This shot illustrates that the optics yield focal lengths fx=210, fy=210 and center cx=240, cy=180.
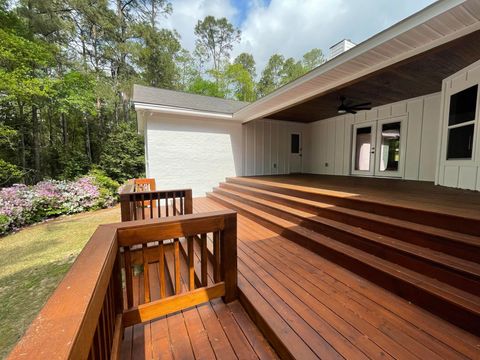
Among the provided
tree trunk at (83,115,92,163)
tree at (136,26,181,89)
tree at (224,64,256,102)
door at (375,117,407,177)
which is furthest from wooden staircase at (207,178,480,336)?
tree at (224,64,256,102)

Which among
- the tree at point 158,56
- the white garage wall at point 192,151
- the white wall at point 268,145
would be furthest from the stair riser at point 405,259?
the tree at point 158,56

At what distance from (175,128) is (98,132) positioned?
10186 mm

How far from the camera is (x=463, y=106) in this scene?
3850 mm

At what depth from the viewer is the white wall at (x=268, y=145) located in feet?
26.5

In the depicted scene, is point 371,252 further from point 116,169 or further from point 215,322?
point 116,169

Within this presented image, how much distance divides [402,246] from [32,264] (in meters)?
5.60

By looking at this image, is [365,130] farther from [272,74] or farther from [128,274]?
[272,74]

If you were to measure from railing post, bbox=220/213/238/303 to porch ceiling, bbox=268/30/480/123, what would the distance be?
3.41 metres

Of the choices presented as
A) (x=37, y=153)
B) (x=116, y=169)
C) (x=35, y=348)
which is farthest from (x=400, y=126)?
(x=37, y=153)

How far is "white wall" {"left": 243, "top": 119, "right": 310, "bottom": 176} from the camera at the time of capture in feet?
26.5

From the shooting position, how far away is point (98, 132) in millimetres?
13664

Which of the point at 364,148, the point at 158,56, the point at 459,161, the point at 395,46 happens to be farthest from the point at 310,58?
the point at 395,46

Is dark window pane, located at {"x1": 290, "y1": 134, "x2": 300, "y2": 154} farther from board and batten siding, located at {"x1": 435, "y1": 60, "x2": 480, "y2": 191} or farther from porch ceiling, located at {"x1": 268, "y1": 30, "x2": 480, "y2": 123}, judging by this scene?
board and batten siding, located at {"x1": 435, "y1": 60, "x2": 480, "y2": 191}

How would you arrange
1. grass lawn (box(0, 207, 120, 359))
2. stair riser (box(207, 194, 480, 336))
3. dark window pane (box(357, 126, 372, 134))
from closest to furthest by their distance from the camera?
stair riser (box(207, 194, 480, 336)) → grass lawn (box(0, 207, 120, 359)) → dark window pane (box(357, 126, 372, 134))
